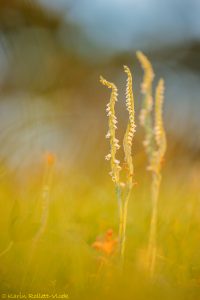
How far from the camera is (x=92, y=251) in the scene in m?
1.30

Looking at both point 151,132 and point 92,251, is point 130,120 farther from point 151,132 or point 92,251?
point 92,251

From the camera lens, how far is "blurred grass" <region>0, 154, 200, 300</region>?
3.69ft

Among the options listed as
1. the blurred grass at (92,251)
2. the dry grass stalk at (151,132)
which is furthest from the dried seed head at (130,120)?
the blurred grass at (92,251)

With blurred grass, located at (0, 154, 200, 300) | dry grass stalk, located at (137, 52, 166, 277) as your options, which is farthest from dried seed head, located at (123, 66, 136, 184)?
blurred grass, located at (0, 154, 200, 300)

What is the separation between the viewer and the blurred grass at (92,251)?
1124mm

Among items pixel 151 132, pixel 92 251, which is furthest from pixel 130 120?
pixel 92 251

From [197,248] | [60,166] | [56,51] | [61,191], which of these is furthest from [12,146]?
[56,51]

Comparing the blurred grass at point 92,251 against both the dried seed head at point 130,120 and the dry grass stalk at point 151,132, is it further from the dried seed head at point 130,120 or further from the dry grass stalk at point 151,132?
the dried seed head at point 130,120

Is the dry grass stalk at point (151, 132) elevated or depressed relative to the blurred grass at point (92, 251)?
elevated

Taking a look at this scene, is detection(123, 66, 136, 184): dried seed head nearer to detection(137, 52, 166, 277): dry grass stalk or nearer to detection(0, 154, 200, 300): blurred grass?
detection(137, 52, 166, 277): dry grass stalk

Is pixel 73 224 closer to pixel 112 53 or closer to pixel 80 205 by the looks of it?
pixel 80 205

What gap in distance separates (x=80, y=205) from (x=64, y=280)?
2.37ft

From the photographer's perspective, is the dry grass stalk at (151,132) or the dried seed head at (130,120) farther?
the dried seed head at (130,120)

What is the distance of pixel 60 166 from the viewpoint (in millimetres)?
2338
